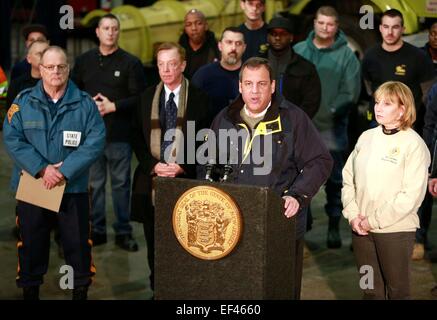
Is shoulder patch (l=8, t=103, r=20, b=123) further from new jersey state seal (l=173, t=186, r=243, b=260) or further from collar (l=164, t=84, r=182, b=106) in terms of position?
new jersey state seal (l=173, t=186, r=243, b=260)

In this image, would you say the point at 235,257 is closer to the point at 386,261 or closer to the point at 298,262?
the point at 298,262

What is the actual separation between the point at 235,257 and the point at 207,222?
0.77ft

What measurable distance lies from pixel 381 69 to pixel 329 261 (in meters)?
1.56

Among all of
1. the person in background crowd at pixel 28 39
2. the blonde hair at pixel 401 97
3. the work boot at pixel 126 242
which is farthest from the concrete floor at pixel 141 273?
the blonde hair at pixel 401 97

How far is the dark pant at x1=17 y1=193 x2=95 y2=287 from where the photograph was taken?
21.6 ft

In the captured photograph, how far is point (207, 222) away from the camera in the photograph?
16.0ft

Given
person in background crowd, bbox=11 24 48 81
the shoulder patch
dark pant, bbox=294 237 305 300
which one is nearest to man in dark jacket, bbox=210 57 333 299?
dark pant, bbox=294 237 305 300

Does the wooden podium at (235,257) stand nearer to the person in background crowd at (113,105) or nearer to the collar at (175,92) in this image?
the collar at (175,92)

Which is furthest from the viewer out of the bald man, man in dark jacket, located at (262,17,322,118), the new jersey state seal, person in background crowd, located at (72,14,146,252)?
person in background crowd, located at (72,14,146,252)

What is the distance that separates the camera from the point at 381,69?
804cm

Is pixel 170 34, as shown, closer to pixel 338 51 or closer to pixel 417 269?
pixel 338 51

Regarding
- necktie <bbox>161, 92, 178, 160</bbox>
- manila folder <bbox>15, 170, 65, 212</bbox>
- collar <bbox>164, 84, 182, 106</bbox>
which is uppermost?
collar <bbox>164, 84, 182, 106</bbox>

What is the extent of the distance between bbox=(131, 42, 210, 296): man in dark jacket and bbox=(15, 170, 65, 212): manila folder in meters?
0.66
